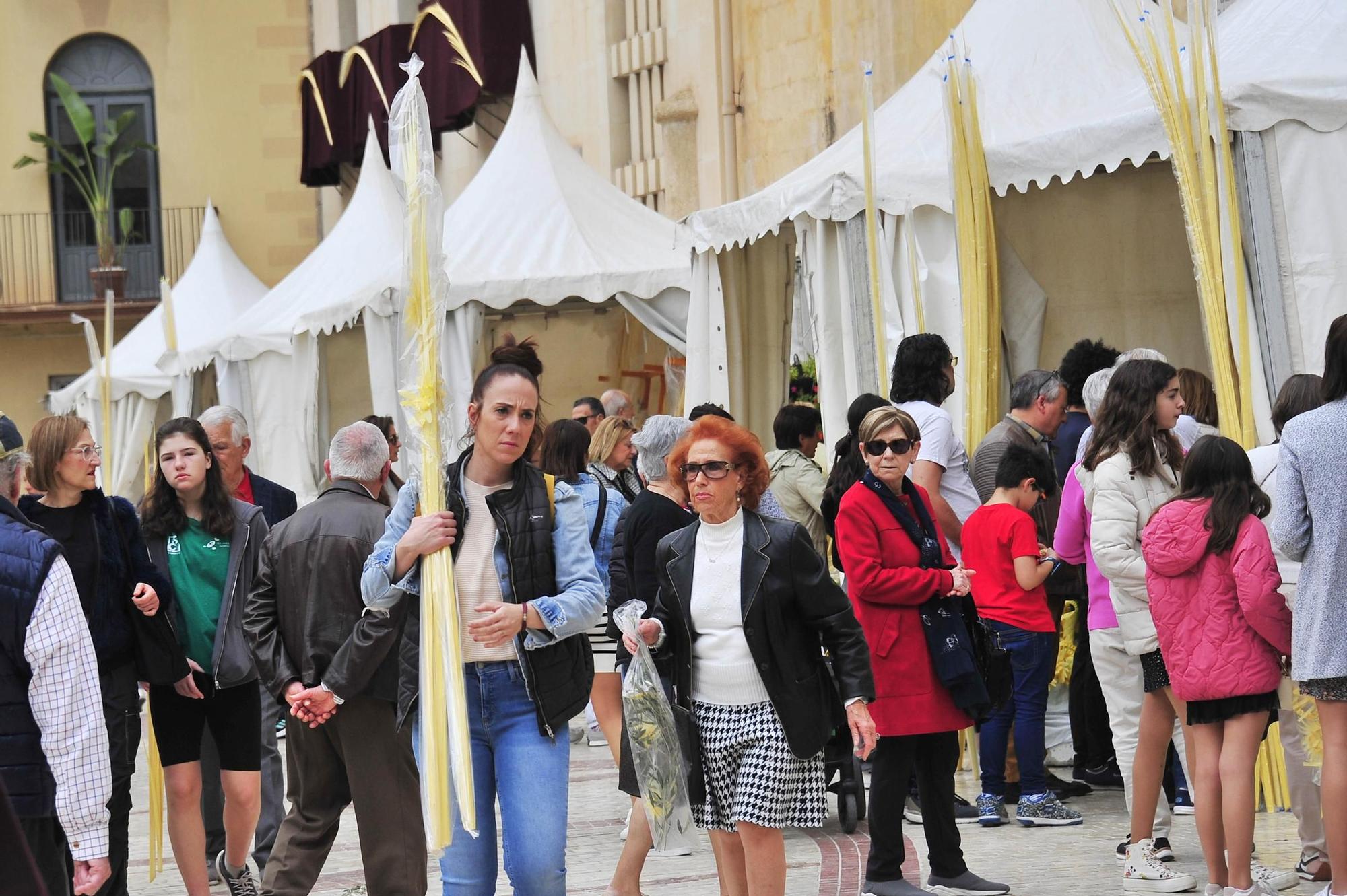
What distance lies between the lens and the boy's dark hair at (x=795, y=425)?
870cm

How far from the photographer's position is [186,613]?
666 centimetres

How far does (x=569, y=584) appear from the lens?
4773 mm

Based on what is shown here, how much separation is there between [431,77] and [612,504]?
15.8 meters

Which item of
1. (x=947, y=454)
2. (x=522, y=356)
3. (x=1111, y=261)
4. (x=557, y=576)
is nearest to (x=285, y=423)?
(x=522, y=356)

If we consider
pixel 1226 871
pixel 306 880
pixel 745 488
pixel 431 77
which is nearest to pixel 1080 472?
pixel 1226 871

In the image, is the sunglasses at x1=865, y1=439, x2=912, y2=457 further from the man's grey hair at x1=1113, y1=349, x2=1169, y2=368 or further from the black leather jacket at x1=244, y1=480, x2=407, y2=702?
the black leather jacket at x1=244, y1=480, x2=407, y2=702

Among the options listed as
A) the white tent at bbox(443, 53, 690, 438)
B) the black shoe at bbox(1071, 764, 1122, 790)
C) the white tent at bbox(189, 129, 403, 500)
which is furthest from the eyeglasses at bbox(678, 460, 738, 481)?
the white tent at bbox(189, 129, 403, 500)

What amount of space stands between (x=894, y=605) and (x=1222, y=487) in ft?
3.97

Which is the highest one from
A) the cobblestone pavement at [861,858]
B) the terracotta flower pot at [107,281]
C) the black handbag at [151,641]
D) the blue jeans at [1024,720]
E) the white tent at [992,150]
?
the terracotta flower pot at [107,281]

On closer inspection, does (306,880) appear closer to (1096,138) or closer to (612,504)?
(612,504)

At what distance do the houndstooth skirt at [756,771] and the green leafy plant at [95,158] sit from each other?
2816 cm

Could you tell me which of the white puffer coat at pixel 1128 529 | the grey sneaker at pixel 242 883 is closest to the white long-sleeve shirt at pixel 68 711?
the grey sneaker at pixel 242 883

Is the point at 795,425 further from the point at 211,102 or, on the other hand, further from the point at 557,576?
the point at 211,102

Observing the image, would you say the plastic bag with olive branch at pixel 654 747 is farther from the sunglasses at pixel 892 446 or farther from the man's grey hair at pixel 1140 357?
the man's grey hair at pixel 1140 357
